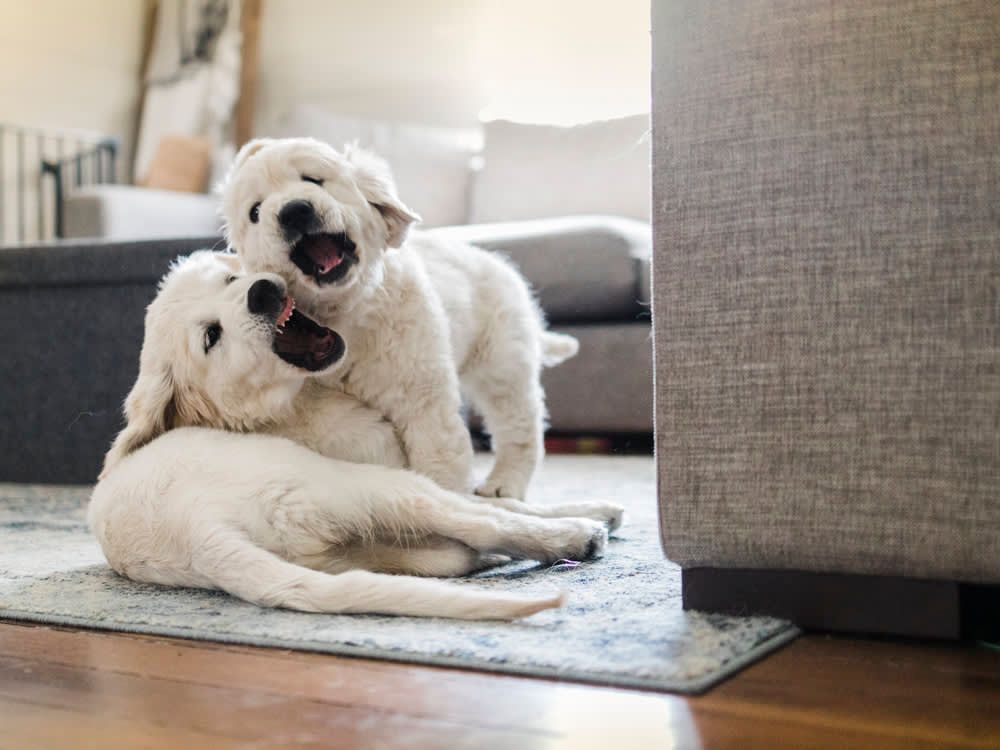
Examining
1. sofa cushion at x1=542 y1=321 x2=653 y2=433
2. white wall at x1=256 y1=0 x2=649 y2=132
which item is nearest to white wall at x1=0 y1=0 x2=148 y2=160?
white wall at x1=256 y1=0 x2=649 y2=132

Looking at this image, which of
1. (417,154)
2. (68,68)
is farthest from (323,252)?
(68,68)

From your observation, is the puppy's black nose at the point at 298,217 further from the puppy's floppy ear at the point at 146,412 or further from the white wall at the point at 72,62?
the white wall at the point at 72,62

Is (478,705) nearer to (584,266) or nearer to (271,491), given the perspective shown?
(271,491)

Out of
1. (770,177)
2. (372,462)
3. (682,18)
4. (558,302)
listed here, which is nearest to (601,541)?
(372,462)

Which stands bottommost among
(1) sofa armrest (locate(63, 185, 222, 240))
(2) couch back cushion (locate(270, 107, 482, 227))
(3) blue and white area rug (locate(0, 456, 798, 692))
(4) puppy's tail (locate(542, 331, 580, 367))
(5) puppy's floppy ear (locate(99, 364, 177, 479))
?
(3) blue and white area rug (locate(0, 456, 798, 692))

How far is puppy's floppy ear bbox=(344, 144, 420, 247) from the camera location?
1612 millimetres

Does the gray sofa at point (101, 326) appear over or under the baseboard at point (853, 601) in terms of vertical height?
over

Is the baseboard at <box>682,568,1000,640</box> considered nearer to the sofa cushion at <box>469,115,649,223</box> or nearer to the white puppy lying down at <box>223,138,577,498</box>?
the white puppy lying down at <box>223,138,577,498</box>

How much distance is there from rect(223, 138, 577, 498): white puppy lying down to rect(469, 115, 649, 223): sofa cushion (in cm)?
239

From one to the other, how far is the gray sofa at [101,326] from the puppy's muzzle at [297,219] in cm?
95

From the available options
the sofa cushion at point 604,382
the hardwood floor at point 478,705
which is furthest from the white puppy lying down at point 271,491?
the sofa cushion at point 604,382

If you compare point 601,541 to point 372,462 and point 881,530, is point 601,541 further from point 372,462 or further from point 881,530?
point 881,530

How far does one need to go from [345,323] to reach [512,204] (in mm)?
2850

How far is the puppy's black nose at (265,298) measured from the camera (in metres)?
1.48
